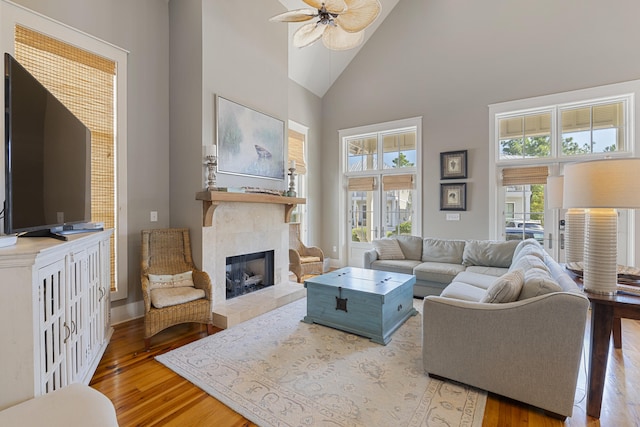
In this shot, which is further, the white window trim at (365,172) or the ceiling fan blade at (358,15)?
the white window trim at (365,172)

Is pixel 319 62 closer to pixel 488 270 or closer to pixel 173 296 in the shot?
pixel 488 270

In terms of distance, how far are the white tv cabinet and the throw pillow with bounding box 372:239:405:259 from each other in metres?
3.49

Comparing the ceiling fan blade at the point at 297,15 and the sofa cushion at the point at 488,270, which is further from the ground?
the ceiling fan blade at the point at 297,15

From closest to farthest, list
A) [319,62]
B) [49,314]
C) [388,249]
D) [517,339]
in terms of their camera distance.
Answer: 1. [49,314]
2. [517,339]
3. [388,249]
4. [319,62]

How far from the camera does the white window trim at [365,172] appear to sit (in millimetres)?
5156

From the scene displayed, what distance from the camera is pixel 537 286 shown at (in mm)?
1755

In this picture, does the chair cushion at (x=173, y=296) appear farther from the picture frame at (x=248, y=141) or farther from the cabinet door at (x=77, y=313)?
the picture frame at (x=248, y=141)

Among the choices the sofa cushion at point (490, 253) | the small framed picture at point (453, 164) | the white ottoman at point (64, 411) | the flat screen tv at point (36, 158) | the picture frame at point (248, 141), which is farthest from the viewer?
the small framed picture at point (453, 164)

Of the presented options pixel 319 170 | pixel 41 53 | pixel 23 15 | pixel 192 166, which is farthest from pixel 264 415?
pixel 319 170

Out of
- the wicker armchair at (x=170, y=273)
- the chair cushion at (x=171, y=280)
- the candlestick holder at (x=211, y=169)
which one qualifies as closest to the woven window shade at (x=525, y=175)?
the candlestick holder at (x=211, y=169)

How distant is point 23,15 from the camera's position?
2.35 meters

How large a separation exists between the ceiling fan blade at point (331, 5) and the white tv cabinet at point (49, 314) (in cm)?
270

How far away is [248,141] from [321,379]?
2.83m

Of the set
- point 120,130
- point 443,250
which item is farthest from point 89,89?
point 443,250
